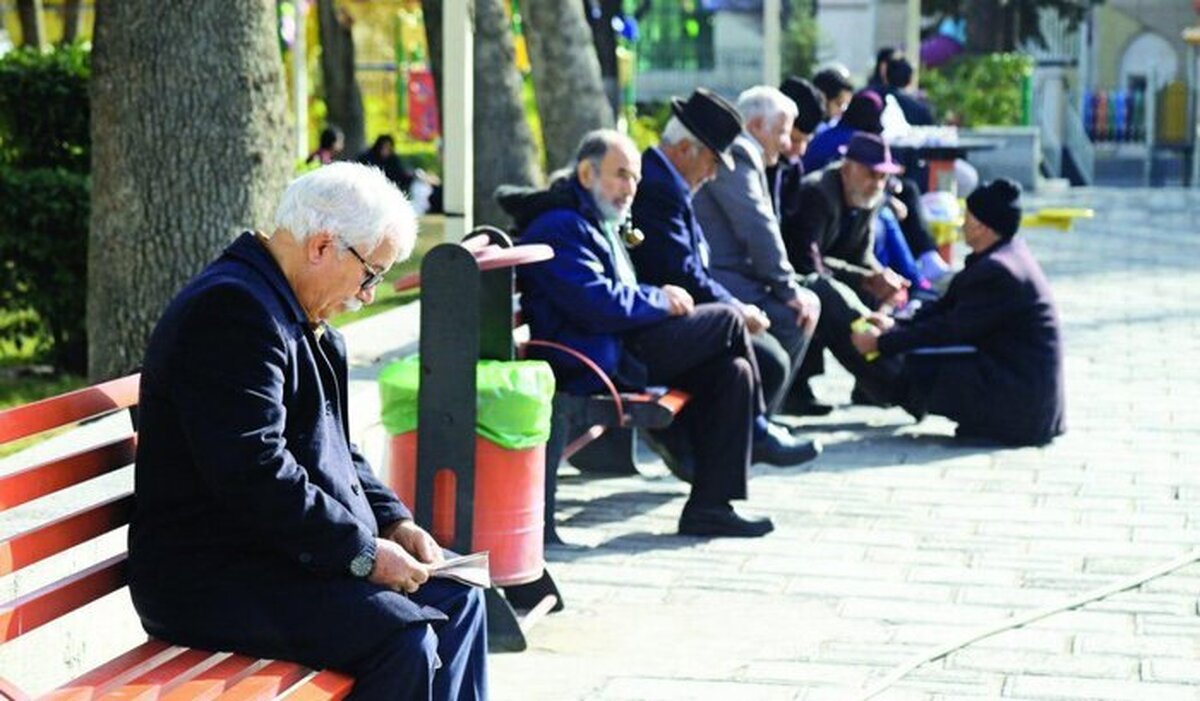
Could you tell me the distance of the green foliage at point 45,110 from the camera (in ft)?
38.5

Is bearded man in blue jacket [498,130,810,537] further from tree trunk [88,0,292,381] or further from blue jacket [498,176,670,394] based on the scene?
tree trunk [88,0,292,381]

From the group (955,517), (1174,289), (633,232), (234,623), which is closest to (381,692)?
(234,623)

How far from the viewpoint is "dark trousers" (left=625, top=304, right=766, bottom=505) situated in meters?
8.35

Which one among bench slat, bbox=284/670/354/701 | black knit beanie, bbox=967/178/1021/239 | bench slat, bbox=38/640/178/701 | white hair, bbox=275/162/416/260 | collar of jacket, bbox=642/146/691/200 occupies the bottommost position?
bench slat, bbox=284/670/354/701

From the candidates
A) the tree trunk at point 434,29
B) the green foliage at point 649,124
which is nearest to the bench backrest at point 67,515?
the tree trunk at point 434,29

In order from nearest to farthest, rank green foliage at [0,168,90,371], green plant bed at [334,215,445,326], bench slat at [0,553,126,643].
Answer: bench slat at [0,553,126,643]
green foliage at [0,168,90,371]
green plant bed at [334,215,445,326]

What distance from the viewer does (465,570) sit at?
5043mm

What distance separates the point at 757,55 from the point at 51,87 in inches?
861

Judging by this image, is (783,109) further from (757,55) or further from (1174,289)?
(757,55)

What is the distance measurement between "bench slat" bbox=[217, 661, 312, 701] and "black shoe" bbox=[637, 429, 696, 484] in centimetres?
407

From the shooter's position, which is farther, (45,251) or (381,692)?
(45,251)

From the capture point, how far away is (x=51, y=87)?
11.7m

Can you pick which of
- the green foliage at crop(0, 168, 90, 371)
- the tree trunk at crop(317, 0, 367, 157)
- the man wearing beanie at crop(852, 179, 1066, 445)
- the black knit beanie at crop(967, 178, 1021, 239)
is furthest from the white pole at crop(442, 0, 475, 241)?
the tree trunk at crop(317, 0, 367, 157)

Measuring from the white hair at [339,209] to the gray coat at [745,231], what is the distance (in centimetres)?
506
